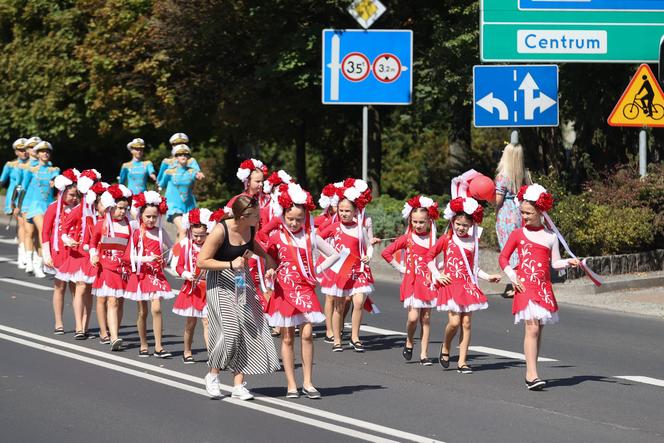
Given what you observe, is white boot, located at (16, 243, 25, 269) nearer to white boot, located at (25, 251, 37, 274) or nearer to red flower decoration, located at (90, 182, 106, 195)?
white boot, located at (25, 251, 37, 274)

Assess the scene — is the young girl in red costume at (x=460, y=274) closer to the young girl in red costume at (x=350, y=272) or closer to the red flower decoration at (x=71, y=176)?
the young girl in red costume at (x=350, y=272)

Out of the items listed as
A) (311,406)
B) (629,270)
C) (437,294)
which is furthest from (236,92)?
(311,406)

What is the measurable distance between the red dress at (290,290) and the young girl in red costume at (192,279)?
6.51ft

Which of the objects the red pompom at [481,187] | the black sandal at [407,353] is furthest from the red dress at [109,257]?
the red pompom at [481,187]

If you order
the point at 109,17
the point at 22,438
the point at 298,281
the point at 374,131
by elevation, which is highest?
the point at 109,17

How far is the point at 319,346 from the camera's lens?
14125mm

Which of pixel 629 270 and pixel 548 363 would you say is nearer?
pixel 548 363

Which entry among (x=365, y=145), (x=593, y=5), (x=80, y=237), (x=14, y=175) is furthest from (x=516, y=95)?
(x=14, y=175)

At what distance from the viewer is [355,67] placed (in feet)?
76.1

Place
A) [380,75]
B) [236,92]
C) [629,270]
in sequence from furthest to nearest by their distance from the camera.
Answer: [236,92], [380,75], [629,270]

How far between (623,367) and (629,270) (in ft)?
24.6

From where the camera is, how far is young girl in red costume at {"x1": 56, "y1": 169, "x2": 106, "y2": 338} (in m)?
14.5

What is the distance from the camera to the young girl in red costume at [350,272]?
13.9 m

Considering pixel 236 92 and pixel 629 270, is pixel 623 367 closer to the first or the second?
pixel 629 270
